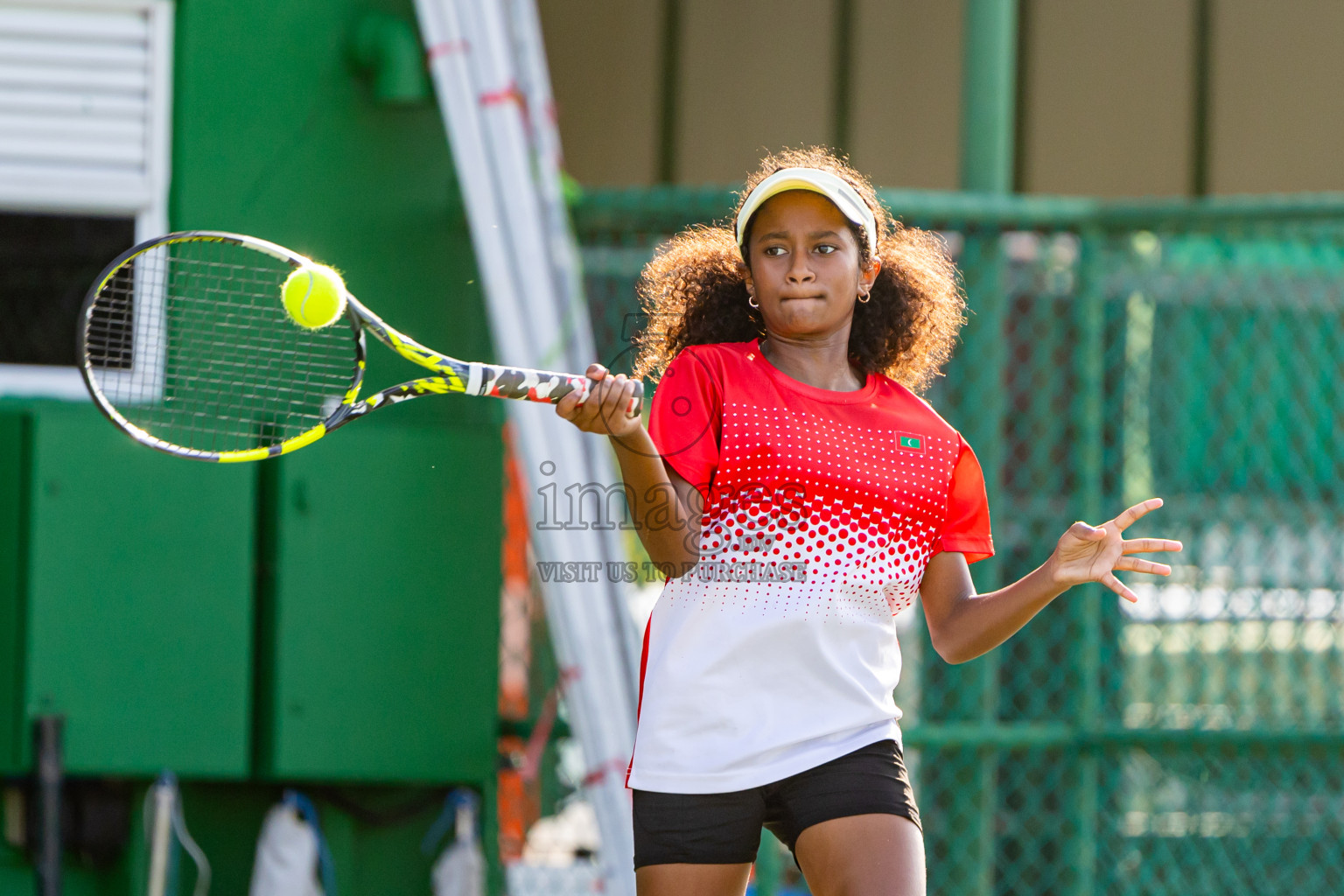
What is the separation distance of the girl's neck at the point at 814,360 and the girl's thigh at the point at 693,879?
87cm

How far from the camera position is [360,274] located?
469cm

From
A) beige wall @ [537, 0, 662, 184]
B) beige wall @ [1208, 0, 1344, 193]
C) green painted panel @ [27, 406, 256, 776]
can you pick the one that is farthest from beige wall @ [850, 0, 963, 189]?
green painted panel @ [27, 406, 256, 776]

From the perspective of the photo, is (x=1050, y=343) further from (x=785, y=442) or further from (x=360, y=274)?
(x=785, y=442)

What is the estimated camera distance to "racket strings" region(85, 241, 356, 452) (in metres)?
4.18

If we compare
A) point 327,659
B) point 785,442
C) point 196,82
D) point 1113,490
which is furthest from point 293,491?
point 1113,490

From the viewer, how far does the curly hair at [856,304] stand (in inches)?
120

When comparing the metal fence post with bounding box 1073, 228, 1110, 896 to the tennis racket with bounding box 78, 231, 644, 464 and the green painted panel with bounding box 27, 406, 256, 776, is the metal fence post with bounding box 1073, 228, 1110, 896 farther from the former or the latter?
the green painted panel with bounding box 27, 406, 256, 776

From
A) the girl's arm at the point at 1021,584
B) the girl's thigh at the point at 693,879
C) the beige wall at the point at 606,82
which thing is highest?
the beige wall at the point at 606,82

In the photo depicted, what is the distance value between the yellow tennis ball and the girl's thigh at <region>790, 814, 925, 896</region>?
3.95 ft

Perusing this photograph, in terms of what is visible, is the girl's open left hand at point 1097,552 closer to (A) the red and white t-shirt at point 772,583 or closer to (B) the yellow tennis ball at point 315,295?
(A) the red and white t-shirt at point 772,583

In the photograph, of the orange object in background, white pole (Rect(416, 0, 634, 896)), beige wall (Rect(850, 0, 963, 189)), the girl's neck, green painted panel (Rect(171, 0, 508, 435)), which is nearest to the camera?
the girl's neck

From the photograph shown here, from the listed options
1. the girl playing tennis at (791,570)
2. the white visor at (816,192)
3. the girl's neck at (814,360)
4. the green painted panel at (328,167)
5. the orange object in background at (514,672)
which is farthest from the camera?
the orange object in background at (514,672)

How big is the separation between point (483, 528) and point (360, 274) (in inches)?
33.4

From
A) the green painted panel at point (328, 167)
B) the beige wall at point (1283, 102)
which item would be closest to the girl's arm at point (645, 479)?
the green painted panel at point (328, 167)
